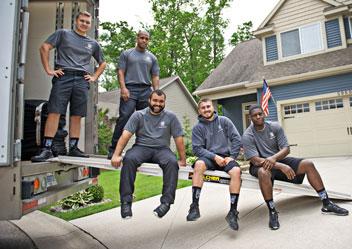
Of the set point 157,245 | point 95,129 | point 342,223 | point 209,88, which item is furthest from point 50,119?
point 209,88

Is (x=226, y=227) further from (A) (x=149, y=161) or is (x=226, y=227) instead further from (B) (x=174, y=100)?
(B) (x=174, y=100)

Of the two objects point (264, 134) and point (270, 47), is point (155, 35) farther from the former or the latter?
point (264, 134)

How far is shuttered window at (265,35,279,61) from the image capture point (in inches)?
462

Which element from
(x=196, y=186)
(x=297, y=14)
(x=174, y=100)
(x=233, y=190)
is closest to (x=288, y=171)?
(x=233, y=190)

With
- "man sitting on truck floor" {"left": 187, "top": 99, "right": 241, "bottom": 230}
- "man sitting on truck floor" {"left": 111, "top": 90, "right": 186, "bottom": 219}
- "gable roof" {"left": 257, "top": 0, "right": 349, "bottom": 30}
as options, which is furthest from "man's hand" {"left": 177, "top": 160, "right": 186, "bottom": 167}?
"gable roof" {"left": 257, "top": 0, "right": 349, "bottom": 30}

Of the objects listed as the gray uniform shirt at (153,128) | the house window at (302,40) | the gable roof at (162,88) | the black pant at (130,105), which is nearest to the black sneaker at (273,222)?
the gray uniform shirt at (153,128)

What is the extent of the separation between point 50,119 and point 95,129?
0.88 m

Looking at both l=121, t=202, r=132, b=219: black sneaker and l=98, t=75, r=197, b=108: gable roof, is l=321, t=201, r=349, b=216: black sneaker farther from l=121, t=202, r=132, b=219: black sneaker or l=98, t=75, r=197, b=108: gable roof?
l=98, t=75, r=197, b=108: gable roof

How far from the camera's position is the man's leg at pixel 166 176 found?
3.02 m

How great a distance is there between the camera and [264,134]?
3.88 metres

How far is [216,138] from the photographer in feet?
12.4

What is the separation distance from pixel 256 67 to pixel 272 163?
990 centimetres

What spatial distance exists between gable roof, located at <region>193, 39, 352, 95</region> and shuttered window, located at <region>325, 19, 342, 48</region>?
14.4 inches

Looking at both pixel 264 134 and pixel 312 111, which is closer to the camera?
pixel 264 134
